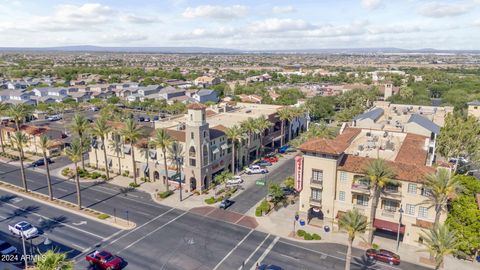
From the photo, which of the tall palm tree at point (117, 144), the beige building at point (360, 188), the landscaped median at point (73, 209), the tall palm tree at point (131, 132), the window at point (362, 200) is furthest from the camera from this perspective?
the tall palm tree at point (117, 144)

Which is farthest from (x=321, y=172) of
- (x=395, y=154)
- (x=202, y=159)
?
(x=202, y=159)

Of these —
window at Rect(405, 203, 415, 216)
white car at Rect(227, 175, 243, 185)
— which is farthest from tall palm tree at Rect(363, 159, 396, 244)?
white car at Rect(227, 175, 243, 185)

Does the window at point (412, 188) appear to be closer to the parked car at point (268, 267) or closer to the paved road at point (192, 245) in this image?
the paved road at point (192, 245)

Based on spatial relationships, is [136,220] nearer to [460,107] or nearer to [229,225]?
[229,225]

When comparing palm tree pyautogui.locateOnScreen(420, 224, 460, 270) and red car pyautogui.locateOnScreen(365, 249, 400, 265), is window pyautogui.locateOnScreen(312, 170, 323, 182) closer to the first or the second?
red car pyautogui.locateOnScreen(365, 249, 400, 265)

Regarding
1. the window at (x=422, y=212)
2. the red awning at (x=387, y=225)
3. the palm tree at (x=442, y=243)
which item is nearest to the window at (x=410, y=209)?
the window at (x=422, y=212)

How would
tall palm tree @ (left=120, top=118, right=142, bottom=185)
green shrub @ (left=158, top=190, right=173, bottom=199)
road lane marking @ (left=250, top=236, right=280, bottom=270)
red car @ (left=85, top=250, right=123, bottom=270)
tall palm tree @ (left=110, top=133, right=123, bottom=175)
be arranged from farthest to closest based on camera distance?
1. tall palm tree @ (left=110, top=133, right=123, bottom=175)
2. tall palm tree @ (left=120, top=118, right=142, bottom=185)
3. green shrub @ (left=158, top=190, right=173, bottom=199)
4. road lane marking @ (left=250, top=236, right=280, bottom=270)
5. red car @ (left=85, top=250, right=123, bottom=270)

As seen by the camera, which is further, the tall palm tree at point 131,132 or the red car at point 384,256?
the tall palm tree at point 131,132

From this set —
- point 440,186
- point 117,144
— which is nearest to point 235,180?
point 117,144

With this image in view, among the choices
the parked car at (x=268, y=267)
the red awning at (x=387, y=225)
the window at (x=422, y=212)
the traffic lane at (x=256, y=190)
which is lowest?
the traffic lane at (x=256, y=190)
